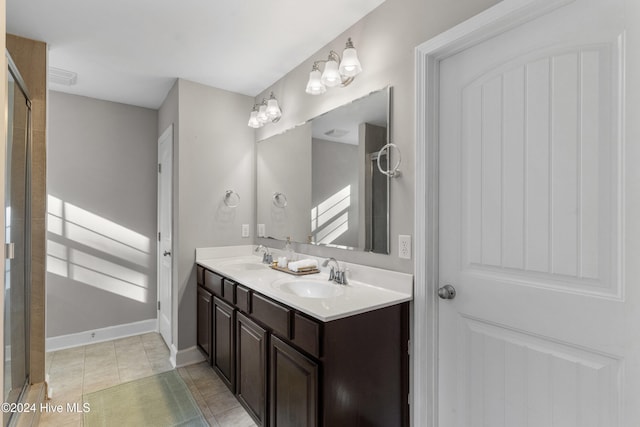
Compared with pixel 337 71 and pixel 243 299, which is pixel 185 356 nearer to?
pixel 243 299

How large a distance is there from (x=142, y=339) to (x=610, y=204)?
3750 mm

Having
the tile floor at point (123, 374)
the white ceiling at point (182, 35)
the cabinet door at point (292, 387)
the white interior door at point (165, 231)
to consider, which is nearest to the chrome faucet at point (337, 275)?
the cabinet door at point (292, 387)

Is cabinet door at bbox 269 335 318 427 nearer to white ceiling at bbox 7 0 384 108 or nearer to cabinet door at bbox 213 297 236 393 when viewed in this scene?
cabinet door at bbox 213 297 236 393

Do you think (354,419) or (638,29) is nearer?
(638,29)

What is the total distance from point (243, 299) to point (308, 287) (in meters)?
0.41

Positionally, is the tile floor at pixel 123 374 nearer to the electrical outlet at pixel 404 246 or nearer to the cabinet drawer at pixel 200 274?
the cabinet drawer at pixel 200 274

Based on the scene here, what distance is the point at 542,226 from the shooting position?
3.92 ft

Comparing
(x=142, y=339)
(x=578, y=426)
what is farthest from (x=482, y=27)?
(x=142, y=339)

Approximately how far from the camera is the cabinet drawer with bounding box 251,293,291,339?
154 centimetres

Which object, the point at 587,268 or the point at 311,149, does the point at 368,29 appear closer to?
the point at 311,149

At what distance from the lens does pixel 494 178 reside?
4.36 feet

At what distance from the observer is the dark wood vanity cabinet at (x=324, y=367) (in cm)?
135

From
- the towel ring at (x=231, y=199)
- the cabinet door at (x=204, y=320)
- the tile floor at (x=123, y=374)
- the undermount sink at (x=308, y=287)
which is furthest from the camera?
the towel ring at (x=231, y=199)

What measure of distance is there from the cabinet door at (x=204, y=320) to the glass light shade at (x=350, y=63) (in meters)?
1.88
